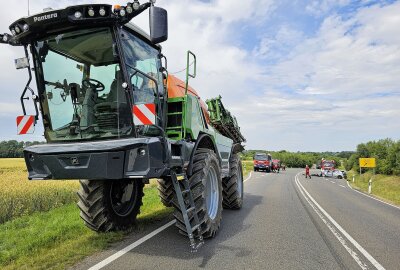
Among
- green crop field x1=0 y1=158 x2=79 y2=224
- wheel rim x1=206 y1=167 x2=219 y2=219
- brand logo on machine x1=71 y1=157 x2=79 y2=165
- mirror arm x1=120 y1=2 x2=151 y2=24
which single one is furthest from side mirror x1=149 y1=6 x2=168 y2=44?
→ green crop field x1=0 y1=158 x2=79 y2=224

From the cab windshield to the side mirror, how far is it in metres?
0.90

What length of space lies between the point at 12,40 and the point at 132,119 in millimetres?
2186

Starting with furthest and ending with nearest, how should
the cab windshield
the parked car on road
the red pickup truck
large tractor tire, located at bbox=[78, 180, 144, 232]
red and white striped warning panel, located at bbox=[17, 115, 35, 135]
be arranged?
the red pickup truck < the parked car on road < large tractor tire, located at bbox=[78, 180, 144, 232] < red and white striped warning panel, located at bbox=[17, 115, 35, 135] < the cab windshield

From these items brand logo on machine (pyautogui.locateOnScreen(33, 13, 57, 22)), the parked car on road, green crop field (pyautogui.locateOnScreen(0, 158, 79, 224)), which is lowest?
the parked car on road

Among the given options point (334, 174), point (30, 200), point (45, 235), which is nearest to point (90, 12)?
point (45, 235)

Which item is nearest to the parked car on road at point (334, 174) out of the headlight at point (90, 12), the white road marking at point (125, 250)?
the white road marking at point (125, 250)

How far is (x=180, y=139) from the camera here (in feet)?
20.0

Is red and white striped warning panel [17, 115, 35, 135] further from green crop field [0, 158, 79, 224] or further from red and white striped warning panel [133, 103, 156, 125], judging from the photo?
green crop field [0, 158, 79, 224]

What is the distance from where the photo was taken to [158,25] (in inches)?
177

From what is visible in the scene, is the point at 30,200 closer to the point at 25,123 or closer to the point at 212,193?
the point at 25,123

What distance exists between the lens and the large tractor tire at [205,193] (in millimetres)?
5977

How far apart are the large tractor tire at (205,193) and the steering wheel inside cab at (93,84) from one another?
2.09 meters

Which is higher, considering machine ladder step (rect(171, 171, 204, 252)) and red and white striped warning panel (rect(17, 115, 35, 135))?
red and white striped warning panel (rect(17, 115, 35, 135))

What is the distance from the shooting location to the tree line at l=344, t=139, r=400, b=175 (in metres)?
55.4
